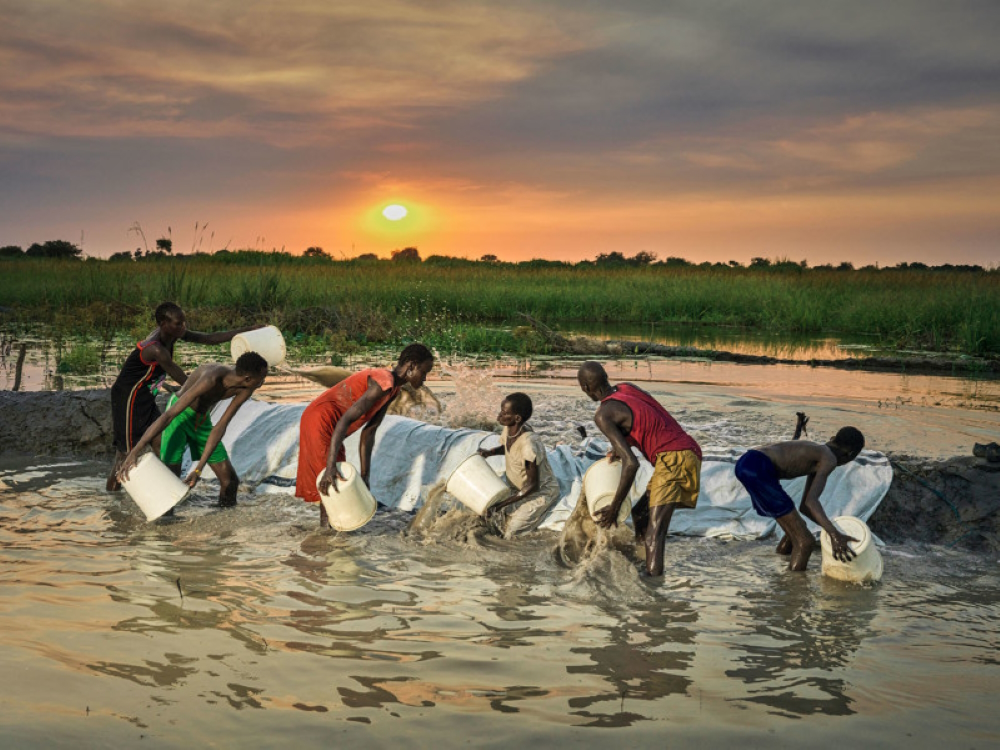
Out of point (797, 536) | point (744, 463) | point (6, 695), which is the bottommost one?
point (6, 695)

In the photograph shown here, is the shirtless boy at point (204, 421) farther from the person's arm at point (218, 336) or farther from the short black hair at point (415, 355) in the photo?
the short black hair at point (415, 355)

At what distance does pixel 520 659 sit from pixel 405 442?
276cm

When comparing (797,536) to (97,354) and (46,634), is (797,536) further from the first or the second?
(97,354)

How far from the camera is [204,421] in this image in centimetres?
571

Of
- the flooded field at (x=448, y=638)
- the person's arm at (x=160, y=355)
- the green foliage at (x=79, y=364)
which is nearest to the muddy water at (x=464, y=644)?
the flooded field at (x=448, y=638)

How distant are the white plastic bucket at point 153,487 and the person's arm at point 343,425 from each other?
2.75 ft

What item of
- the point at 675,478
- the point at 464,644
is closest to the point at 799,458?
the point at 675,478

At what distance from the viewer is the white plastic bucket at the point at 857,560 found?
4.06m

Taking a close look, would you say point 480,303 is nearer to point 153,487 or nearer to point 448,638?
point 153,487

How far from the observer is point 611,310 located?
1867 centimetres

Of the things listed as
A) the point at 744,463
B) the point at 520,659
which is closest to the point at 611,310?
the point at 744,463

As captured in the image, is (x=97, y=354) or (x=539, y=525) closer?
(x=539, y=525)

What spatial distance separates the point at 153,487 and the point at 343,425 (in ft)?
3.71

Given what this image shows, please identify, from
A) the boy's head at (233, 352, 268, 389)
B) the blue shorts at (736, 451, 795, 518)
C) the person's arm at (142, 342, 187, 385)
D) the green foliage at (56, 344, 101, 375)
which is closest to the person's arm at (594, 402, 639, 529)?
the blue shorts at (736, 451, 795, 518)
